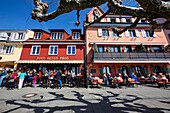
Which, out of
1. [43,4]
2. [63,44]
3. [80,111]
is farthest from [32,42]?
[80,111]

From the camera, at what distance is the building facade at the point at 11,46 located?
499 inches

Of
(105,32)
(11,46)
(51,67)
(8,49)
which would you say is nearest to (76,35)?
(105,32)

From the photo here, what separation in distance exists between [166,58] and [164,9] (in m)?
15.3

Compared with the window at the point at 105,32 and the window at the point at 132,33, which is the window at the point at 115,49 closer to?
the window at the point at 105,32

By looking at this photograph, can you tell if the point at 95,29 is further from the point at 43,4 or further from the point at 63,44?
the point at 43,4

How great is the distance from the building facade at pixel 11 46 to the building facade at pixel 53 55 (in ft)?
3.60

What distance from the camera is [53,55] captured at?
12.9 metres

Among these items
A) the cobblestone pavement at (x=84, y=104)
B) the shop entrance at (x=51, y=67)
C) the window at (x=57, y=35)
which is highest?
the window at (x=57, y=35)

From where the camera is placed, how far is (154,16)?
198 cm

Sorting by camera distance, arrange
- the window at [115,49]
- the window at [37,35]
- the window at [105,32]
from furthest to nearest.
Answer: the window at [37,35], the window at [105,32], the window at [115,49]

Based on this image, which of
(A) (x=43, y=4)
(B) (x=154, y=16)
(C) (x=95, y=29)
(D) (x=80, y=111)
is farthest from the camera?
(C) (x=95, y=29)

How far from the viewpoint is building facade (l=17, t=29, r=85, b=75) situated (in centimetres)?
1220

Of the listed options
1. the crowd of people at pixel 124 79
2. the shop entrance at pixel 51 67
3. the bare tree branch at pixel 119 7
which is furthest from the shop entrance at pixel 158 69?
the bare tree branch at pixel 119 7

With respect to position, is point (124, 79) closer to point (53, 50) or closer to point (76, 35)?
point (76, 35)
